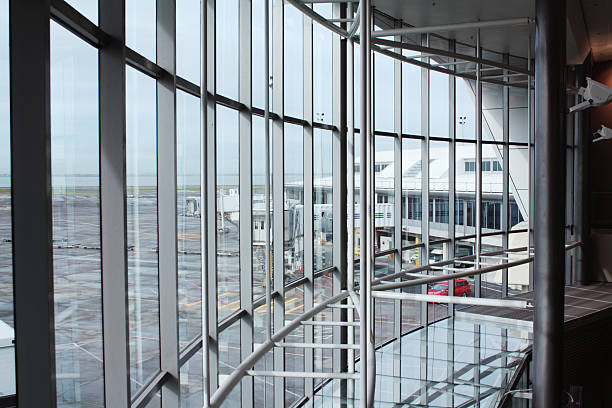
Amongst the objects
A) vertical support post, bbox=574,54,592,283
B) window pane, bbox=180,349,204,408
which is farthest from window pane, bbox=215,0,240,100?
vertical support post, bbox=574,54,592,283

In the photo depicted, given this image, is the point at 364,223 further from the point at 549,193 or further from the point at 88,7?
the point at 88,7

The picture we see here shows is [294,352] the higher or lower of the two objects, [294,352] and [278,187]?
the lower

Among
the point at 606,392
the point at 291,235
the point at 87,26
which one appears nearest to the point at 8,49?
the point at 87,26

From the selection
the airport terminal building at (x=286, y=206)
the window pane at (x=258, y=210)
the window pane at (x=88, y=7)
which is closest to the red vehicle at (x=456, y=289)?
the airport terminal building at (x=286, y=206)

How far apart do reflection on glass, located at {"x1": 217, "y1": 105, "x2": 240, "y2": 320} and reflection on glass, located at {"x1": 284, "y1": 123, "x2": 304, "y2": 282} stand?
180 centimetres

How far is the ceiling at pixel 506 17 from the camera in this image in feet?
38.3

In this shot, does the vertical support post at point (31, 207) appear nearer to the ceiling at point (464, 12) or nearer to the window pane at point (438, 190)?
the ceiling at point (464, 12)

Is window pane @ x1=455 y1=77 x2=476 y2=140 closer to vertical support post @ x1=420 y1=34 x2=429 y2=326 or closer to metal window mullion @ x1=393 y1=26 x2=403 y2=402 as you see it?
vertical support post @ x1=420 y1=34 x2=429 y2=326

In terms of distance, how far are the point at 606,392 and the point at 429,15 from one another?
11.5 meters

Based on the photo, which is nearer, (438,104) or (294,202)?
(294,202)

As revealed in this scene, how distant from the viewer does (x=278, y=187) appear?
9.84 metres

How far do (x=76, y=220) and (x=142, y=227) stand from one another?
1.39 metres

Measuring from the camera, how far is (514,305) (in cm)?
654

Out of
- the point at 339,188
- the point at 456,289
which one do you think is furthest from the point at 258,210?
the point at 456,289
